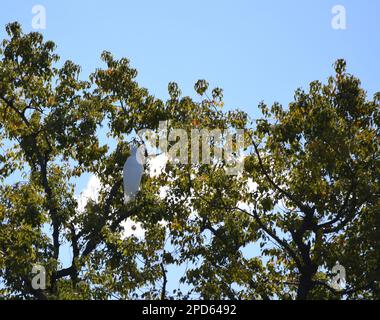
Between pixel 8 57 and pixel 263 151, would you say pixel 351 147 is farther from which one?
pixel 8 57

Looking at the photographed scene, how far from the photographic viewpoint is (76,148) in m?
22.4

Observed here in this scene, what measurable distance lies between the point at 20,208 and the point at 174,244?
180 inches

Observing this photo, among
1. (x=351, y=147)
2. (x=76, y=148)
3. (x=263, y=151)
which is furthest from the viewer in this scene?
(x=76, y=148)

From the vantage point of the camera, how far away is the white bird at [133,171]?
22.1 metres

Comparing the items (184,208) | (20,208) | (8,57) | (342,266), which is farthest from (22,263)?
(342,266)

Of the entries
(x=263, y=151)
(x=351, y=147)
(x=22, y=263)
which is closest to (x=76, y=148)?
(x=22, y=263)

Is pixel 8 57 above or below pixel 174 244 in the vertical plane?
above

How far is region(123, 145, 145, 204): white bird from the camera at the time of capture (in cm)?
2212

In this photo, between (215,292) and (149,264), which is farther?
(149,264)

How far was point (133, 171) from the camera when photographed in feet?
73.2

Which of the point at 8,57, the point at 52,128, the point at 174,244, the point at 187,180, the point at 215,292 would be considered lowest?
the point at 215,292

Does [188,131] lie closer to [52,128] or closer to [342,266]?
[52,128]

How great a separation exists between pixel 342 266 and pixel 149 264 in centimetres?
549

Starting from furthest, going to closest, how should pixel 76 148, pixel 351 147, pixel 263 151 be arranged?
pixel 76 148
pixel 263 151
pixel 351 147
